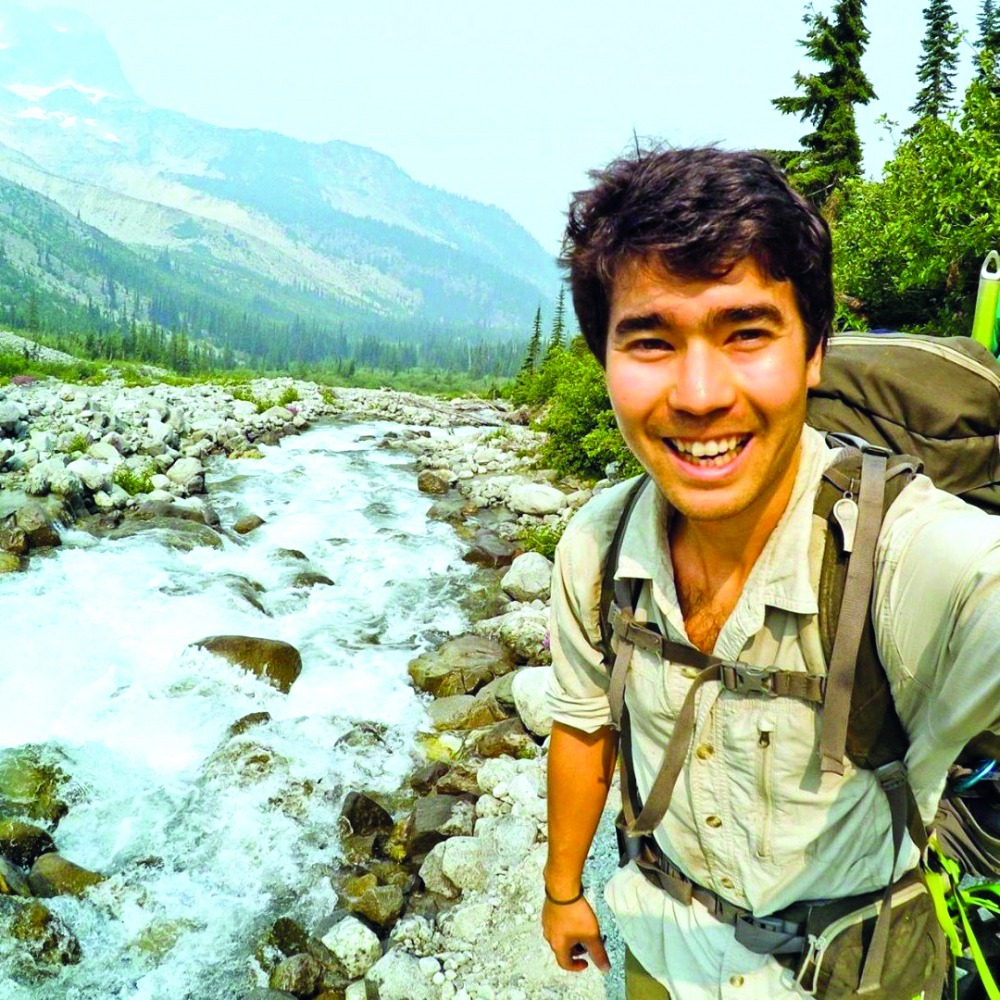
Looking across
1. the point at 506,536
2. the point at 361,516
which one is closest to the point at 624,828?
the point at 506,536

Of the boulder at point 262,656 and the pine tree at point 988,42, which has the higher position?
the pine tree at point 988,42

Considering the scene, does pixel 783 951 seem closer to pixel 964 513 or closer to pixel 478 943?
pixel 964 513

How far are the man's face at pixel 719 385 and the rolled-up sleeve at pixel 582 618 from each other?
27 cm

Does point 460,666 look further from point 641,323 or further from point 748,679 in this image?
point 641,323

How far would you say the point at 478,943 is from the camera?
10.1ft

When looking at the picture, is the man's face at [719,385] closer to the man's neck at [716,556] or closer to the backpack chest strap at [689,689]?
the man's neck at [716,556]

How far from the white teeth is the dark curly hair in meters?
0.25

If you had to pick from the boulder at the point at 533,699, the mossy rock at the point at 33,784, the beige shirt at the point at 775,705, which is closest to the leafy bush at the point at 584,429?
the boulder at the point at 533,699

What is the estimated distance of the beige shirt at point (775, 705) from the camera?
94 cm

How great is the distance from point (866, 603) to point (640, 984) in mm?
1220

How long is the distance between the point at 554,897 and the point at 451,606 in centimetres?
647

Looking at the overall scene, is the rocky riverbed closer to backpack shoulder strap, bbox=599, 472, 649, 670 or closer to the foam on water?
the foam on water

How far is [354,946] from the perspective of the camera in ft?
10.6

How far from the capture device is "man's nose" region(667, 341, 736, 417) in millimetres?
1130
